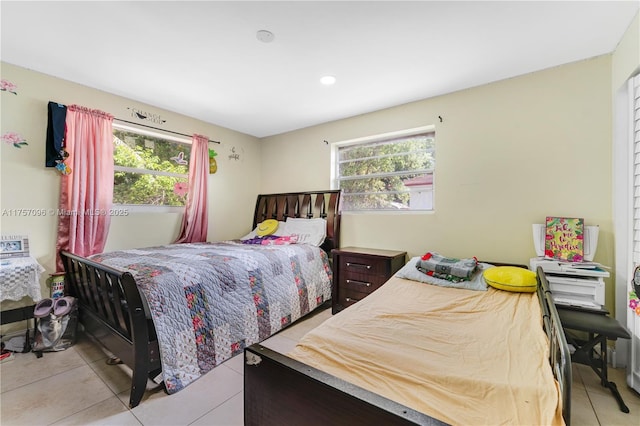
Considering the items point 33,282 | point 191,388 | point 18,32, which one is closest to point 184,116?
point 18,32

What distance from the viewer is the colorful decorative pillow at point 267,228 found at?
3.66 meters

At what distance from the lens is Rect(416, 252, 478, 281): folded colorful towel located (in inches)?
81.4

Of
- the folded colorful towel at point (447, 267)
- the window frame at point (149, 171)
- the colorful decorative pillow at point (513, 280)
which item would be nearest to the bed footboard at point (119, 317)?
the window frame at point (149, 171)

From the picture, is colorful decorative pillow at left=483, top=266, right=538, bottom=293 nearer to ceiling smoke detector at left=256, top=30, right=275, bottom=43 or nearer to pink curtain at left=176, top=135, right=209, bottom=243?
ceiling smoke detector at left=256, top=30, right=275, bottom=43

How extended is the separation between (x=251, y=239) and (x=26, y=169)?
216 centimetres

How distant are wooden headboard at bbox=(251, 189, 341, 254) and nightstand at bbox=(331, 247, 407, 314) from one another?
421 mm

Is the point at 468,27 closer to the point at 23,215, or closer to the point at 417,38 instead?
the point at 417,38

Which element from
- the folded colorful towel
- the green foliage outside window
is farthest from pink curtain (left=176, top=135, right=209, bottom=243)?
the folded colorful towel

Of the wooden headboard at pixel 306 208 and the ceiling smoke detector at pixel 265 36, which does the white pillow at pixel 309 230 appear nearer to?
the wooden headboard at pixel 306 208

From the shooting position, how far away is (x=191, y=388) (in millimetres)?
1720

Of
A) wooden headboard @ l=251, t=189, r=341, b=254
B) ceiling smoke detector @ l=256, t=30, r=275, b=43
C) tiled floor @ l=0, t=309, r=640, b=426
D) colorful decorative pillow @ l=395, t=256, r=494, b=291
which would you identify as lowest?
tiled floor @ l=0, t=309, r=640, b=426

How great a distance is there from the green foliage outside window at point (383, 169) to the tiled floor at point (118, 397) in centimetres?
201

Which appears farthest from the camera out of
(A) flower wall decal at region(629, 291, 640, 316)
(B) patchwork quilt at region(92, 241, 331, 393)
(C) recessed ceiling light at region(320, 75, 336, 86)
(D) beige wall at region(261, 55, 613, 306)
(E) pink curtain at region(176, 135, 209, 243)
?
(E) pink curtain at region(176, 135, 209, 243)

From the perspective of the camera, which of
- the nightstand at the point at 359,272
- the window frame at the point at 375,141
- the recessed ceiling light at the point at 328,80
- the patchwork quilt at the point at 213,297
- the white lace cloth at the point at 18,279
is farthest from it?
the window frame at the point at 375,141
